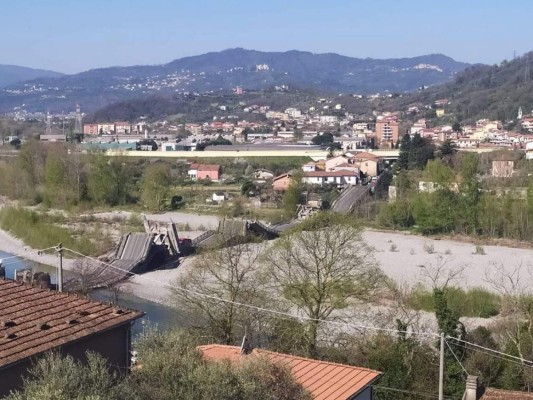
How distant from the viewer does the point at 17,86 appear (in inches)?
7815

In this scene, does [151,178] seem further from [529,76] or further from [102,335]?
[529,76]

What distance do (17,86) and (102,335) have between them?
670 feet

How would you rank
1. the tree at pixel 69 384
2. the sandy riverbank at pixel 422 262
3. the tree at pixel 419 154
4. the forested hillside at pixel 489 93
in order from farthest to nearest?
the forested hillside at pixel 489 93, the tree at pixel 419 154, the sandy riverbank at pixel 422 262, the tree at pixel 69 384

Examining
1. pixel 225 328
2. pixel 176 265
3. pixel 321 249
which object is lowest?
pixel 176 265

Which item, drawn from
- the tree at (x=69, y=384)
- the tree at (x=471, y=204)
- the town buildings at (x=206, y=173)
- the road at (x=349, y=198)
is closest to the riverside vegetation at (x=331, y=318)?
the tree at (x=69, y=384)

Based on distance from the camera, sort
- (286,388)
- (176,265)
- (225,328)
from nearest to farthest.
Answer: (286,388)
(225,328)
(176,265)

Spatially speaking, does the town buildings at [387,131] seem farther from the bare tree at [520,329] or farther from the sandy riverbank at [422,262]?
the bare tree at [520,329]

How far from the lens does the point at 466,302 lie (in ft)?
47.4

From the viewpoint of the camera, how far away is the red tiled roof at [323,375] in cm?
645

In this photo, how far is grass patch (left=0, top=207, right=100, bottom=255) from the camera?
868 inches

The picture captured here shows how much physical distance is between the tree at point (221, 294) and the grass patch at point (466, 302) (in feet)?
13.2

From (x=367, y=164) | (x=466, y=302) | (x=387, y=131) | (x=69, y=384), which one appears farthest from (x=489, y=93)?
(x=69, y=384)

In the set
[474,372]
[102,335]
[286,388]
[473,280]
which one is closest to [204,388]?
[286,388]

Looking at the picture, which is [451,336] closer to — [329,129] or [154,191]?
[154,191]
